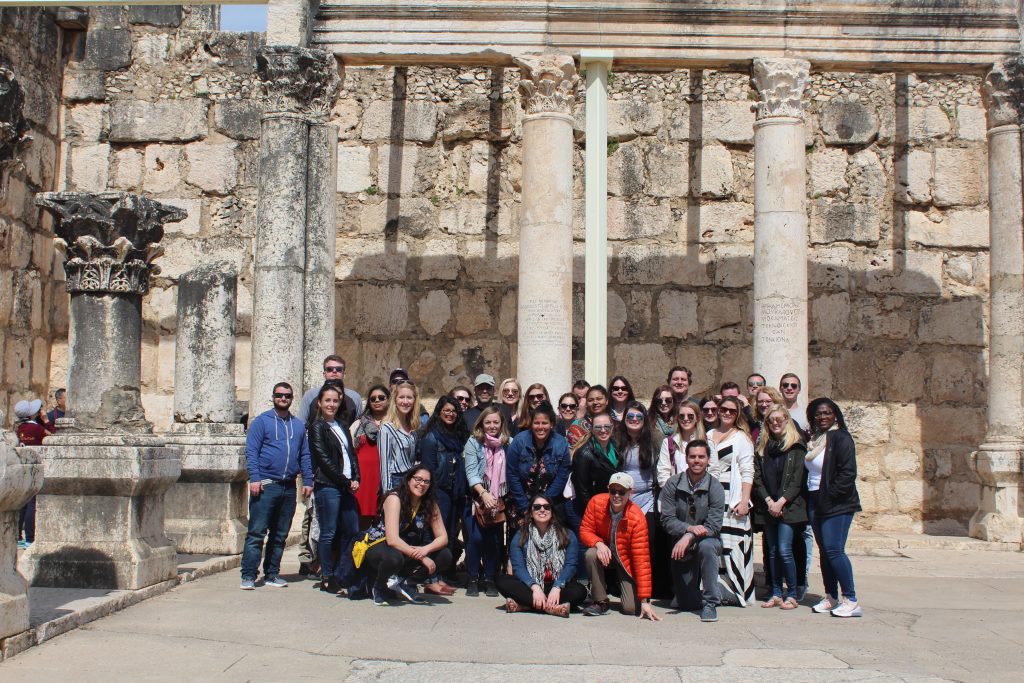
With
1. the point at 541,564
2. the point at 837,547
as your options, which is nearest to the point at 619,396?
the point at 541,564

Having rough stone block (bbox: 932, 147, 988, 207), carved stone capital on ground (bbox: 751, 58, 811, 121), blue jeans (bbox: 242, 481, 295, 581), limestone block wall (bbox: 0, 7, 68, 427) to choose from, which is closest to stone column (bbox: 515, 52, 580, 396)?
carved stone capital on ground (bbox: 751, 58, 811, 121)

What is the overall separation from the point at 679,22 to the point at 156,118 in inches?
315

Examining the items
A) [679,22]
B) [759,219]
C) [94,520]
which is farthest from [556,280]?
[94,520]

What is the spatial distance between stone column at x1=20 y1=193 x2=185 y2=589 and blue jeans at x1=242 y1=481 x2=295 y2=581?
0.63 meters

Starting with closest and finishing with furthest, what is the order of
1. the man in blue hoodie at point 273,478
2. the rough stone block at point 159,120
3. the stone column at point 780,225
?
the man in blue hoodie at point 273,478
the stone column at point 780,225
the rough stone block at point 159,120

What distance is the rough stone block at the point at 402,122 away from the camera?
17.2 meters

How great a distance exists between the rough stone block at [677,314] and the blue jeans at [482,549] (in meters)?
7.22

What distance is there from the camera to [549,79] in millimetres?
14250

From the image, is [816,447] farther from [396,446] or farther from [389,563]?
[389,563]

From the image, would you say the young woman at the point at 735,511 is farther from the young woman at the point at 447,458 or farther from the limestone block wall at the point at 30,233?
the limestone block wall at the point at 30,233

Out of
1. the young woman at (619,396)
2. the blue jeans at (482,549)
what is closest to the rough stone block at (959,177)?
the young woman at (619,396)

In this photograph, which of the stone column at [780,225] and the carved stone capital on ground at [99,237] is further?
the stone column at [780,225]

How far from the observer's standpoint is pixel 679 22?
14406 millimetres

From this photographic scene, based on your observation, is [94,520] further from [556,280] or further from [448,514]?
[556,280]
